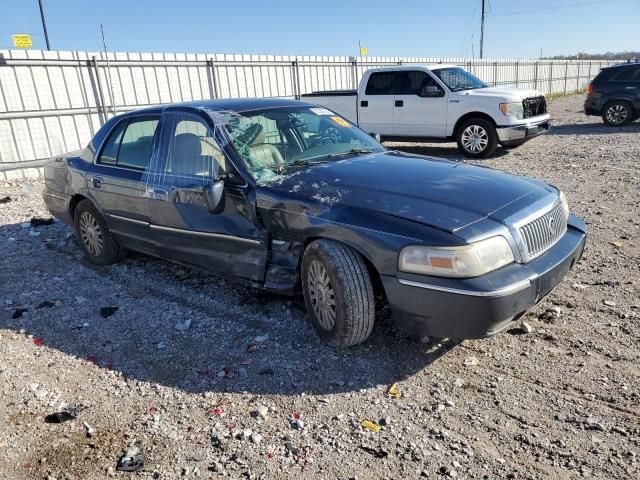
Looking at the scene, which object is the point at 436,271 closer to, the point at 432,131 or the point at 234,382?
the point at 234,382

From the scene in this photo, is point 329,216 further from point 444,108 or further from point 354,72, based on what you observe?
point 354,72

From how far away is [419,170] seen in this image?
151 inches

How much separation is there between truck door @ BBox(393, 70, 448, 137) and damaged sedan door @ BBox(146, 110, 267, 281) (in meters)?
7.79

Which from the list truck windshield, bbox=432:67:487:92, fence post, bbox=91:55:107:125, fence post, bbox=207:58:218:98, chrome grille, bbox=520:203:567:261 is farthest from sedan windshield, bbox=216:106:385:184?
fence post, bbox=207:58:218:98

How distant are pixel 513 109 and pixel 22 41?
1034 centimetres

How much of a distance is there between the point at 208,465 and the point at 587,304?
3.06 metres

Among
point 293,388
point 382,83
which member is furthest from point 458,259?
point 382,83

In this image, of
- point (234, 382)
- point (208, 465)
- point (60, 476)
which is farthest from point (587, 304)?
point (60, 476)

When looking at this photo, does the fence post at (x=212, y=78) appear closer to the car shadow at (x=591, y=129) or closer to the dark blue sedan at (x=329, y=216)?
the dark blue sedan at (x=329, y=216)

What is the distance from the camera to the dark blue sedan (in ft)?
9.61

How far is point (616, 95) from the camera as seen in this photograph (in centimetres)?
1466

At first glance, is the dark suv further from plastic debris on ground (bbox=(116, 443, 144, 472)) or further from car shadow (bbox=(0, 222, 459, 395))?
plastic debris on ground (bbox=(116, 443, 144, 472))

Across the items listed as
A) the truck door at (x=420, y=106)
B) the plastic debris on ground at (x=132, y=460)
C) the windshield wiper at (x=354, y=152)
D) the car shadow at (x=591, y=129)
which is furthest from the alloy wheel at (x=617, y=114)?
the plastic debris on ground at (x=132, y=460)

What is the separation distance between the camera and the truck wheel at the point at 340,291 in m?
3.19
